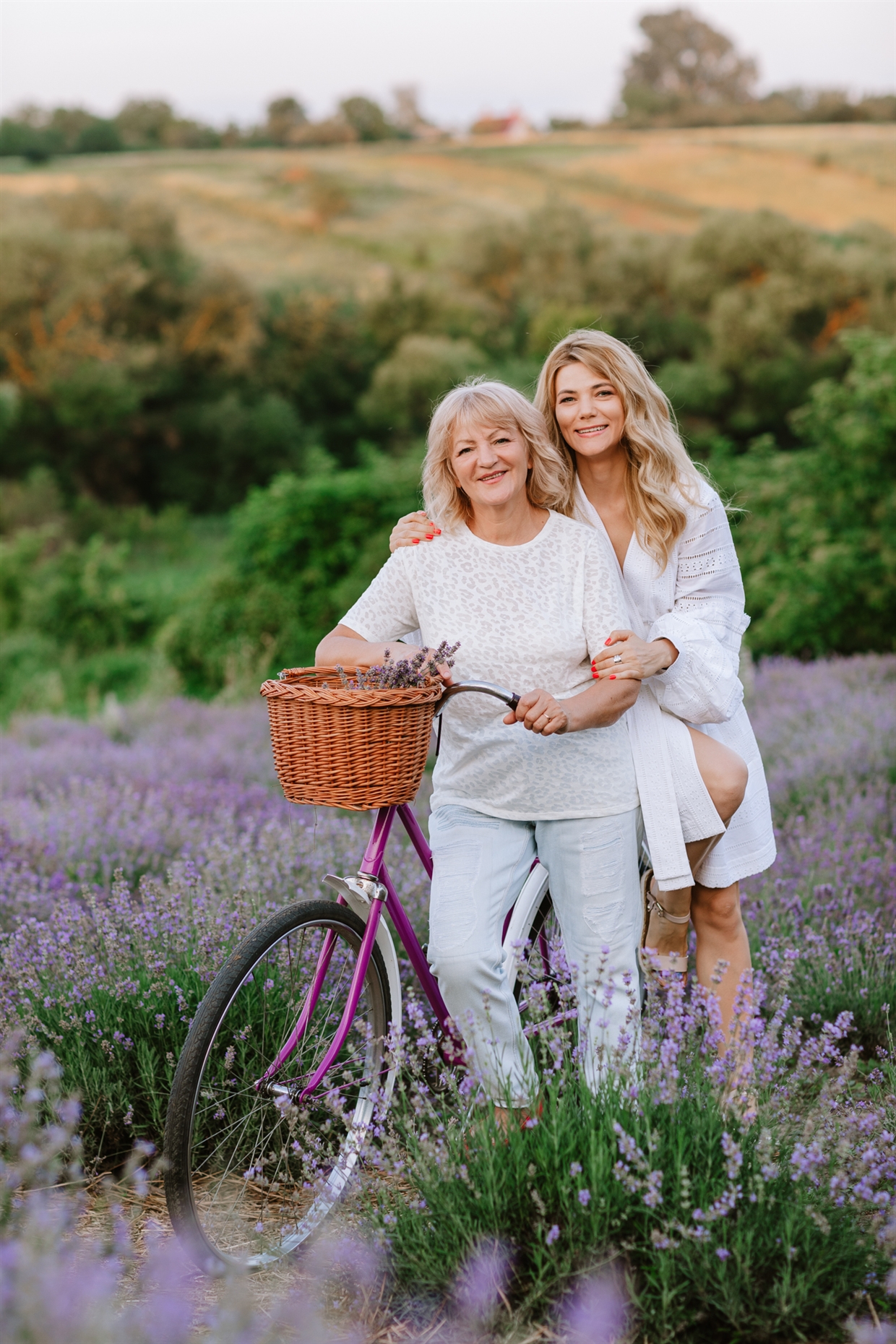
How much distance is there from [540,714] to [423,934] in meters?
1.52

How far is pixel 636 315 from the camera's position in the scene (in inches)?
928

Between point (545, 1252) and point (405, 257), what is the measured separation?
27.6 m

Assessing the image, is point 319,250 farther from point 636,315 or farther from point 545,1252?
point 545,1252

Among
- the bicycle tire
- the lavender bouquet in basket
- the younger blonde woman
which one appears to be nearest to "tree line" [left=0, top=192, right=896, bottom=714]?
the bicycle tire

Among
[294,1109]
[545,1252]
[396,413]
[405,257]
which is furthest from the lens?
[405,257]

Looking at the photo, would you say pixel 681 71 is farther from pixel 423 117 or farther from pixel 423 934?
pixel 423 934

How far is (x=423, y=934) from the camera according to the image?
3.80 metres

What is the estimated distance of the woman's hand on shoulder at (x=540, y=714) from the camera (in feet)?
8.24

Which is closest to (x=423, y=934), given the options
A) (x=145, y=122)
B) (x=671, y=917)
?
(x=671, y=917)

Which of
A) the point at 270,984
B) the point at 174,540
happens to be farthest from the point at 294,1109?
the point at 174,540

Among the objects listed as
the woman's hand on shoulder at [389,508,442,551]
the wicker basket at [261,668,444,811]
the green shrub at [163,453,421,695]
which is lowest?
the green shrub at [163,453,421,695]

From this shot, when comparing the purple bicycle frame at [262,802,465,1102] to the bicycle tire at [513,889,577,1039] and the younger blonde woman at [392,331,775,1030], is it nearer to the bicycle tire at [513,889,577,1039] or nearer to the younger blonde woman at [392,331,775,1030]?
the bicycle tire at [513,889,577,1039]

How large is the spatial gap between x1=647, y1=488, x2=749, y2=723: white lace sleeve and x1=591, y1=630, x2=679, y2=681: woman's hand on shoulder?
0.17 meters

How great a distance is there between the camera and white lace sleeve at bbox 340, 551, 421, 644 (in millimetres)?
2951
